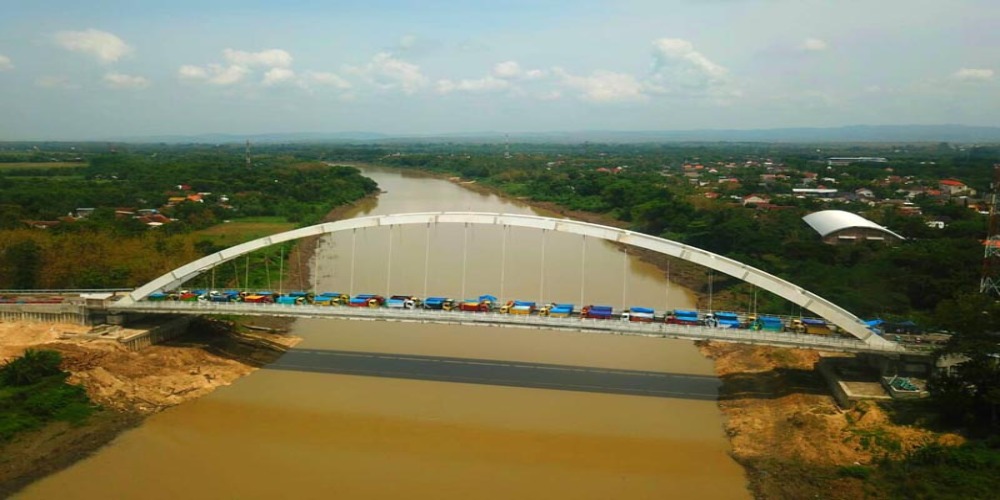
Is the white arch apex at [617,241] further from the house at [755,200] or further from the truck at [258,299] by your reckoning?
the house at [755,200]

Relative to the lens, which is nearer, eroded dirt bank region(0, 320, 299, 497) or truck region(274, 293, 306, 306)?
eroded dirt bank region(0, 320, 299, 497)

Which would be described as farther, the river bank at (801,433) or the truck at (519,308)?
the truck at (519,308)

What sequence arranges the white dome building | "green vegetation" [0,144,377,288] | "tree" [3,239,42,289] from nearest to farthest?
"tree" [3,239,42,289] → "green vegetation" [0,144,377,288] → the white dome building

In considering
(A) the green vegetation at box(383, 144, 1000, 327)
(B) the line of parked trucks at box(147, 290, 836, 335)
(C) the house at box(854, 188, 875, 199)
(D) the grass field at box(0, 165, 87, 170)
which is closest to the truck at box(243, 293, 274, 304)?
(B) the line of parked trucks at box(147, 290, 836, 335)

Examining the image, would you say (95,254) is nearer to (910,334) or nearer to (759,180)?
(910,334)

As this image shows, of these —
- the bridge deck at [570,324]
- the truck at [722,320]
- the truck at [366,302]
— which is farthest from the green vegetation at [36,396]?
the truck at [722,320]

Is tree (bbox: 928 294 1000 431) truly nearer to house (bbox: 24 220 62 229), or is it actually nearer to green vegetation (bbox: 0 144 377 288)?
green vegetation (bbox: 0 144 377 288)
